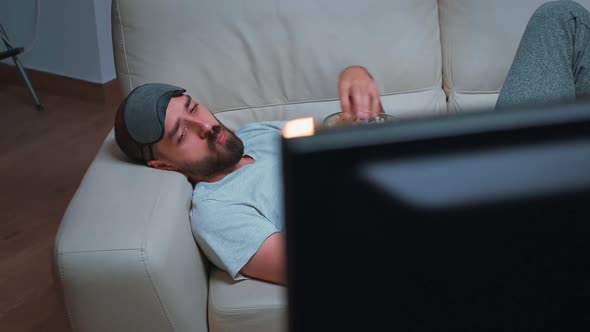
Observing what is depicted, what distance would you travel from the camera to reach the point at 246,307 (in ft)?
4.49

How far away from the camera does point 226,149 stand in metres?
1.64

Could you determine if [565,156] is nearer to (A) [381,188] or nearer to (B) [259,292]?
(A) [381,188]

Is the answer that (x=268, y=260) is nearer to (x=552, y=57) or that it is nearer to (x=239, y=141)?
(x=239, y=141)

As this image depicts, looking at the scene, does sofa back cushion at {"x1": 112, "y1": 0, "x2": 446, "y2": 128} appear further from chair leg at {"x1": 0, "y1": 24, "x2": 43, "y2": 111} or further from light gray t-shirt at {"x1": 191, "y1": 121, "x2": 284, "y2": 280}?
chair leg at {"x1": 0, "y1": 24, "x2": 43, "y2": 111}

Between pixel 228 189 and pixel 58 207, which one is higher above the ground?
pixel 228 189

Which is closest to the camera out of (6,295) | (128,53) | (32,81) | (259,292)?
(259,292)

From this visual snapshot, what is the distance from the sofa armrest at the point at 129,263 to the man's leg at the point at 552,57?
72 centimetres

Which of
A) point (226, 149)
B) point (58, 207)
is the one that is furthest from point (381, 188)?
point (58, 207)

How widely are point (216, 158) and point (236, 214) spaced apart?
232 millimetres

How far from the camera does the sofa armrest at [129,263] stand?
1.23 metres

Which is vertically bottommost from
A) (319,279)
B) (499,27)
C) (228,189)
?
(228,189)

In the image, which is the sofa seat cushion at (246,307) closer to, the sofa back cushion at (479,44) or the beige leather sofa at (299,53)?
the beige leather sofa at (299,53)

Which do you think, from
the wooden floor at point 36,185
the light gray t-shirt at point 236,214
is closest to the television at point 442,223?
the light gray t-shirt at point 236,214

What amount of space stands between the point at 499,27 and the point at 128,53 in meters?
1.07
